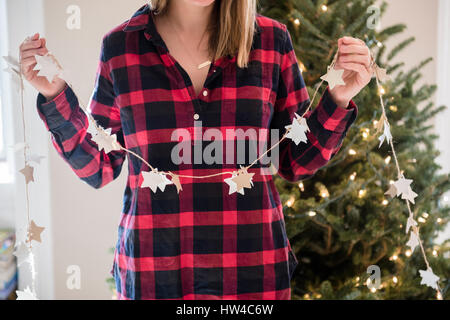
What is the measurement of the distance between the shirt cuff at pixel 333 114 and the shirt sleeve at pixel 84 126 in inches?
17.4

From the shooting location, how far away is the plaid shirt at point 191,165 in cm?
89

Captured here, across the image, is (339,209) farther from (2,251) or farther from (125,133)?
(2,251)

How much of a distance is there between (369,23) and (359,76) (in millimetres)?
531

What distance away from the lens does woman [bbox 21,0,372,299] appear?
0.89 meters

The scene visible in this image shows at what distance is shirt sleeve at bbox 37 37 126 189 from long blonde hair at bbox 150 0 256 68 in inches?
8.5

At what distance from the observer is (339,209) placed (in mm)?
1326

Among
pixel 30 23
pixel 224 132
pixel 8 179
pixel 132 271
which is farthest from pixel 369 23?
pixel 8 179

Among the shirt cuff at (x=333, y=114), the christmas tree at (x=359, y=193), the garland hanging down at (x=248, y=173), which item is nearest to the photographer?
the garland hanging down at (x=248, y=173)

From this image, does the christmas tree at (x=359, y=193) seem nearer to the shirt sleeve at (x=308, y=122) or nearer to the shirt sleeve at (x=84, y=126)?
the shirt sleeve at (x=308, y=122)

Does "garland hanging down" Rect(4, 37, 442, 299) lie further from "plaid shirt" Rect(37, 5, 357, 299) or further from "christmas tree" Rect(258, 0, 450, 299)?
"christmas tree" Rect(258, 0, 450, 299)

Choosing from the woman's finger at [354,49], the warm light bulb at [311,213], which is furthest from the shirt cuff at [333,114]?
the warm light bulb at [311,213]

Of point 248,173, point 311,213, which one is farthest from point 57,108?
point 311,213

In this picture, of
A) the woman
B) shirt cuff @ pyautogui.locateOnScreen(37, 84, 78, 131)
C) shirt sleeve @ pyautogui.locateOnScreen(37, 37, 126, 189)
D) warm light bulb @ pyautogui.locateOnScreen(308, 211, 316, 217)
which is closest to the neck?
the woman

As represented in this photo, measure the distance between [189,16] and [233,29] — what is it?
0.11m
